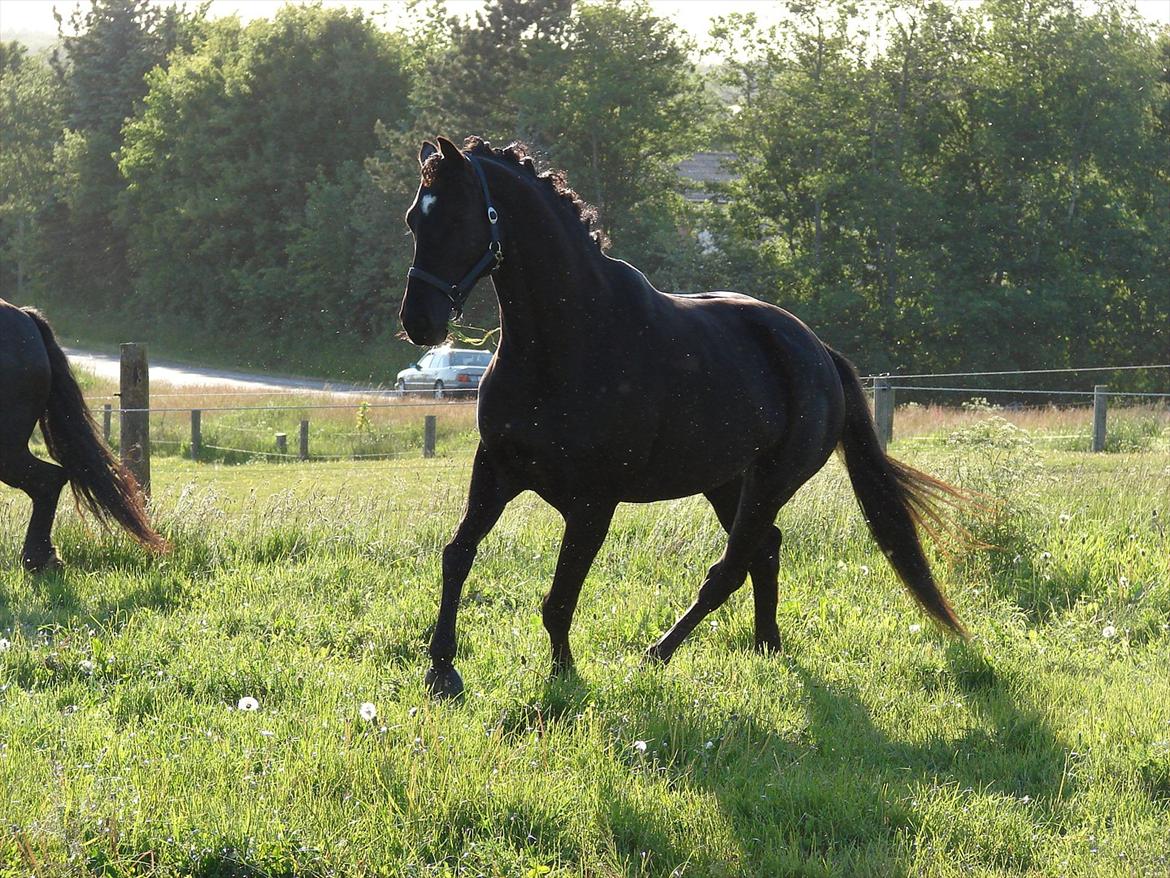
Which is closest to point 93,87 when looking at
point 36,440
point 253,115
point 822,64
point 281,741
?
point 253,115

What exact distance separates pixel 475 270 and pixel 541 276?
0.39 meters

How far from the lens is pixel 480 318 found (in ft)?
149

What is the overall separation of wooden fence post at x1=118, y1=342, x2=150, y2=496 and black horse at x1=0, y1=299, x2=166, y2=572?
826mm

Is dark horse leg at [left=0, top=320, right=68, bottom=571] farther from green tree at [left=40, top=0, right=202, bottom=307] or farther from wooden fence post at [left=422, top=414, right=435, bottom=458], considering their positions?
green tree at [left=40, top=0, right=202, bottom=307]

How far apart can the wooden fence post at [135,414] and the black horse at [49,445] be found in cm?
83

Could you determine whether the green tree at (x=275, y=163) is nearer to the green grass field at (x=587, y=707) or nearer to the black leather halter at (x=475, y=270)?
the green grass field at (x=587, y=707)

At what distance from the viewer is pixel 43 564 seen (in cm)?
758

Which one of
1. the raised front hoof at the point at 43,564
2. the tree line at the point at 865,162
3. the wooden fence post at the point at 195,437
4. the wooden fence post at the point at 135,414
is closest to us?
the raised front hoof at the point at 43,564

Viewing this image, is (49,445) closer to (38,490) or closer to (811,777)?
(38,490)

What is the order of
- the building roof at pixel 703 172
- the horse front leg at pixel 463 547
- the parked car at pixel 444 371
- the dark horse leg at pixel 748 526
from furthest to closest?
the building roof at pixel 703 172 < the parked car at pixel 444 371 < the dark horse leg at pixel 748 526 < the horse front leg at pixel 463 547

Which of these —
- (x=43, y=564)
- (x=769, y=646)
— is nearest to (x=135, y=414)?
(x=43, y=564)

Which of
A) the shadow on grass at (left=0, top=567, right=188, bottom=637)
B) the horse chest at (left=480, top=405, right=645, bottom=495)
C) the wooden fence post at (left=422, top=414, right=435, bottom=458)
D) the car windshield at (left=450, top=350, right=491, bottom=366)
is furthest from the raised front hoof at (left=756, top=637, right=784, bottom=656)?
the car windshield at (left=450, top=350, right=491, bottom=366)

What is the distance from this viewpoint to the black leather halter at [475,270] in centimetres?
472

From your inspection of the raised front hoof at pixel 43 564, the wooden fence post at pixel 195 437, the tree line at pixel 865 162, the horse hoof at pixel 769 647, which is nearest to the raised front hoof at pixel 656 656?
the horse hoof at pixel 769 647
